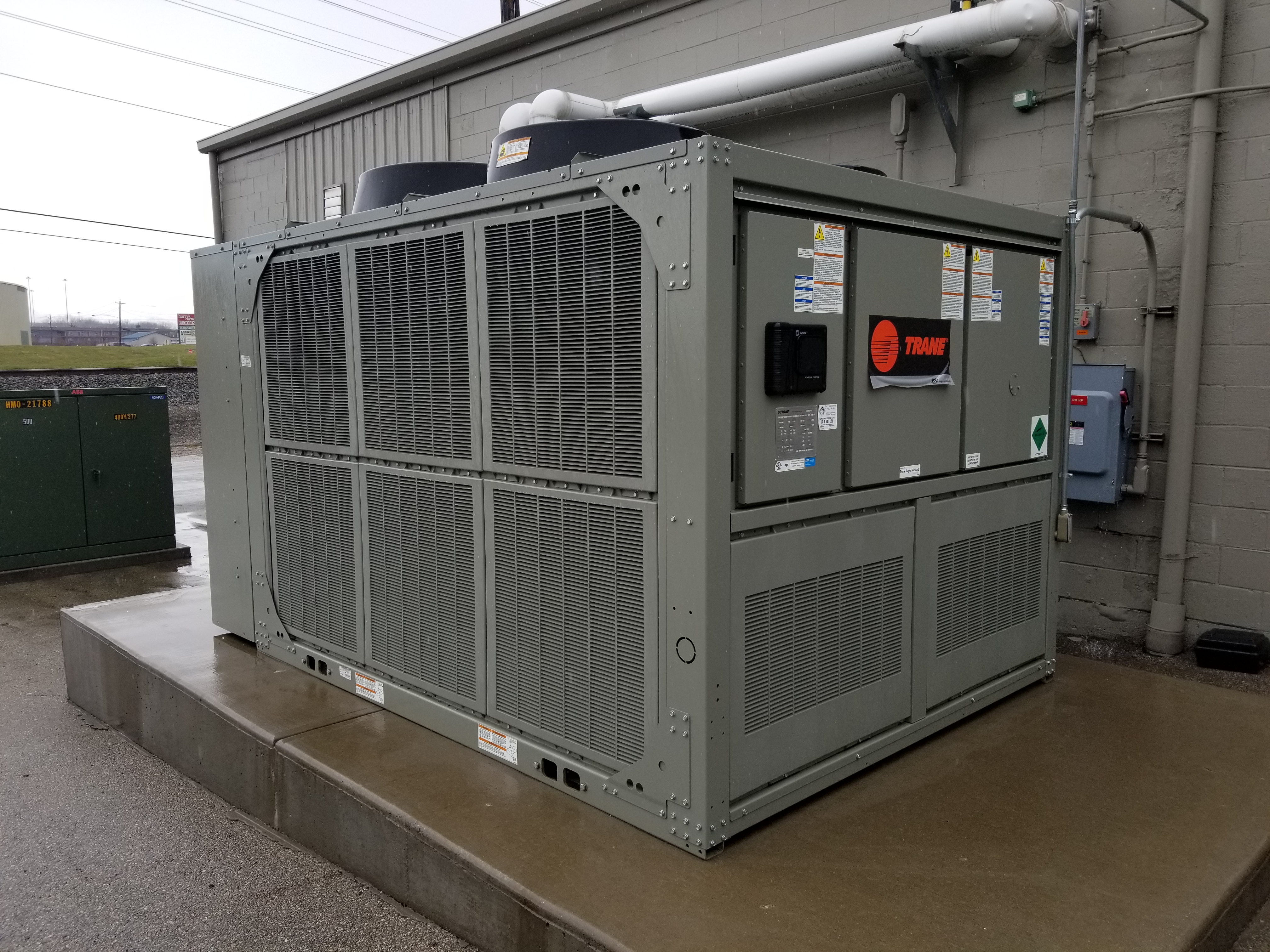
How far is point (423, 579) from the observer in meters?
3.27

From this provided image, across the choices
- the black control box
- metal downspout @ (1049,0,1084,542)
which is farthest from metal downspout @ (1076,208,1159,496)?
the black control box

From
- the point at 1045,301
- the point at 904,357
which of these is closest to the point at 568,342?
the point at 904,357

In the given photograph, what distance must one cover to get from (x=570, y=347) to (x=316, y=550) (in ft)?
5.85

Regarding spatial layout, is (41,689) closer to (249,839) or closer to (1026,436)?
(249,839)

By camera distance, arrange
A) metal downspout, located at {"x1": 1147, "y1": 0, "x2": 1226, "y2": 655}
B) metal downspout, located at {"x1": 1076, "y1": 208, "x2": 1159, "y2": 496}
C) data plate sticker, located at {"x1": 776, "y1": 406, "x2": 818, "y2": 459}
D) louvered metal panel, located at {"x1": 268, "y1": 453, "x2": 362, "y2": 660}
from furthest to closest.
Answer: metal downspout, located at {"x1": 1076, "y1": 208, "x2": 1159, "y2": 496} → metal downspout, located at {"x1": 1147, "y1": 0, "x2": 1226, "y2": 655} → louvered metal panel, located at {"x1": 268, "y1": 453, "x2": 362, "y2": 660} → data plate sticker, located at {"x1": 776, "y1": 406, "x2": 818, "y2": 459}

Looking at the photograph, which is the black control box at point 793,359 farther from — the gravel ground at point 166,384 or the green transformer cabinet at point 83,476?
the gravel ground at point 166,384

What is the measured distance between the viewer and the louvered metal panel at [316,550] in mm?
3617

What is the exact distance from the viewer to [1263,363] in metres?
4.30

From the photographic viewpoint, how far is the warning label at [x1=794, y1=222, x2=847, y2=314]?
2529 millimetres

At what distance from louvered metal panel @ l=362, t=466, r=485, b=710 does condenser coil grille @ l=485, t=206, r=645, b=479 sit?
13.8 inches

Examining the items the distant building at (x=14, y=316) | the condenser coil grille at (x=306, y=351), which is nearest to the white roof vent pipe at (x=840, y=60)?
the condenser coil grille at (x=306, y=351)

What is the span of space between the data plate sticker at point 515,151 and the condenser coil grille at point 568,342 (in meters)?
0.26

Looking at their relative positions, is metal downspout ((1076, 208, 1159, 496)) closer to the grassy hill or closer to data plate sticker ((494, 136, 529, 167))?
data plate sticker ((494, 136, 529, 167))

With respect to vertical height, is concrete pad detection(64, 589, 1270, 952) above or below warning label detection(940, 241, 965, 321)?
below
